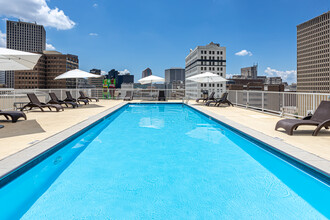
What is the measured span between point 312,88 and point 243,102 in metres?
153

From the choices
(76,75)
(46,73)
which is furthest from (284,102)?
(46,73)

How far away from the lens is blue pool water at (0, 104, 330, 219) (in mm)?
2439

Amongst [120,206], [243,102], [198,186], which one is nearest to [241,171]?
[198,186]

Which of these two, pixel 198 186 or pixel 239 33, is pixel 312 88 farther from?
pixel 198 186

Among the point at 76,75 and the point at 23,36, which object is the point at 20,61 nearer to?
the point at 76,75

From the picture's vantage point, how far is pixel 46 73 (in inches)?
5012

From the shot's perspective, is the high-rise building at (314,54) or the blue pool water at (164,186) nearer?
the blue pool water at (164,186)

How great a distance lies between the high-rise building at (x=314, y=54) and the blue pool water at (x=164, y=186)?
152 m

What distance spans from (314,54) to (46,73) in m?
155

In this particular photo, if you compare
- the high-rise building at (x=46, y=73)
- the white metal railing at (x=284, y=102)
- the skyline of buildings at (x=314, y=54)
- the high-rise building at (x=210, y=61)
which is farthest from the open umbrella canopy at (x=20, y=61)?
the skyline of buildings at (x=314, y=54)

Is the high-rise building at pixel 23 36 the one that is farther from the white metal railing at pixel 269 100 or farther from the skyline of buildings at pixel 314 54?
the white metal railing at pixel 269 100

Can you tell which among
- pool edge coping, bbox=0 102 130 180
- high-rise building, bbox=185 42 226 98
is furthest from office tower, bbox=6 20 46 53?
pool edge coping, bbox=0 102 130 180

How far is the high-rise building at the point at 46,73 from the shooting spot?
12031 centimetres

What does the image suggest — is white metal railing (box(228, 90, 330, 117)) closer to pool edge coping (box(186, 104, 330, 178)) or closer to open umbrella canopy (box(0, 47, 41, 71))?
pool edge coping (box(186, 104, 330, 178))
